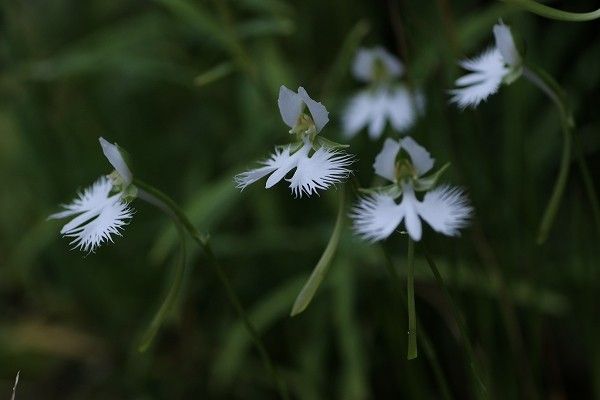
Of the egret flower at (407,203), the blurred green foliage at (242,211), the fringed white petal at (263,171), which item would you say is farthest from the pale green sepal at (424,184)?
the blurred green foliage at (242,211)

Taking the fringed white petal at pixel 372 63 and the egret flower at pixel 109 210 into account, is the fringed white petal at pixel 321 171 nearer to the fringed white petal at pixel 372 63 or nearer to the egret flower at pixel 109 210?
the egret flower at pixel 109 210

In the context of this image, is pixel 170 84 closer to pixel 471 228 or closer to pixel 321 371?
pixel 321 371

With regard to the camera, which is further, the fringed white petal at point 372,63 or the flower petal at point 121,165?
the fringed white petal at point 372,63

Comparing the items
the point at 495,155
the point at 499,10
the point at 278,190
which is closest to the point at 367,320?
the point at 278,190

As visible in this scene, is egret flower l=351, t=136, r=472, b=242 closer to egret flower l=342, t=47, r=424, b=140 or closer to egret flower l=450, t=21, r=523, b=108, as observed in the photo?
egret flower l=450, t=21, r=523, b=108

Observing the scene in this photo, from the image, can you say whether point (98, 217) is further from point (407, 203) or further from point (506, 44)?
point (506, 44)

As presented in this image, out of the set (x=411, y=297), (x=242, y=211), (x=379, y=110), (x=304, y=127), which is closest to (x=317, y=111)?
(x=304, y=127)

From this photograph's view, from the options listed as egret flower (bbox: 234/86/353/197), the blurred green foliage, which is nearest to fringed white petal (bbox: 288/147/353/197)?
egret flower (bbox: 234/86/353/197)
